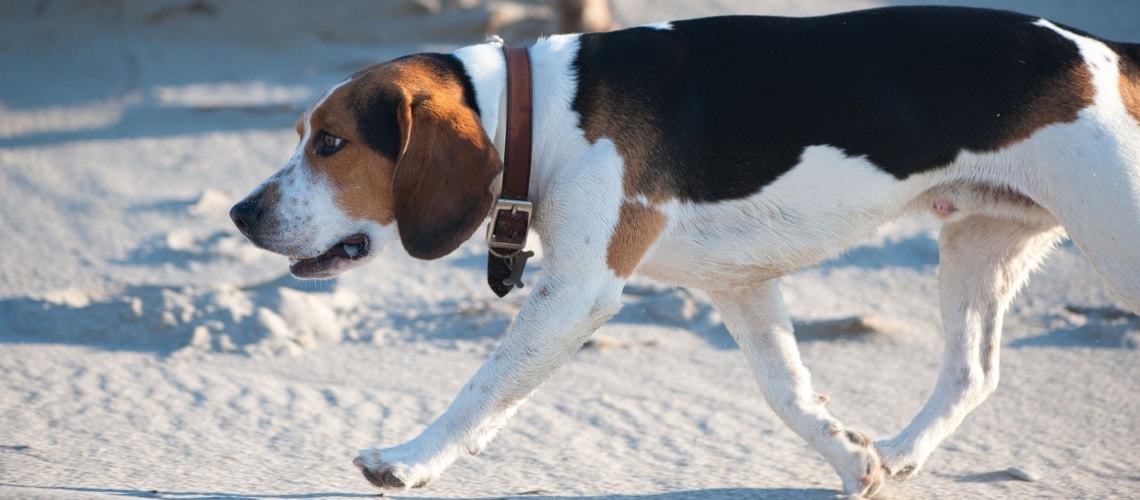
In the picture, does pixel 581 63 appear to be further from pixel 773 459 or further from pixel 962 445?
pixel 962 445

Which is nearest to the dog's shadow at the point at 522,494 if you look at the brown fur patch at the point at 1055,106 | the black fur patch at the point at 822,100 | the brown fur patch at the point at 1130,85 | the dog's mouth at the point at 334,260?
the dog's mouth at the point at 334,260

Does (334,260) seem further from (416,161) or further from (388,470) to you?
(388,470)

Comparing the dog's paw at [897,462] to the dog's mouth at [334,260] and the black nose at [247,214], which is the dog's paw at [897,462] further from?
the black nose at [247,214]

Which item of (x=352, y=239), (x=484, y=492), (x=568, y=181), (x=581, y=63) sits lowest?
(x=484, y=492)

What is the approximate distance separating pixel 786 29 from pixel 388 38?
816 cm

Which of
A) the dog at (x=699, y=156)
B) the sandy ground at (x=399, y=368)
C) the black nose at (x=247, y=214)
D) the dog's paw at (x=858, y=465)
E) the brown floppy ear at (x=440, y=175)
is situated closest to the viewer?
the brown floppy ear at (x=440, y=175)

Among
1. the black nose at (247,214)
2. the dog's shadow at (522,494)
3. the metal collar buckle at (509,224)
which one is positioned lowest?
the dog's shadow at (522,494)

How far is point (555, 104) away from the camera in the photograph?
11.4 ft

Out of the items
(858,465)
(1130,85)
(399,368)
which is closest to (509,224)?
(858,465)

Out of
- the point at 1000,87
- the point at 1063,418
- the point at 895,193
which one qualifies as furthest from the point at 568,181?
the point at 1063,418

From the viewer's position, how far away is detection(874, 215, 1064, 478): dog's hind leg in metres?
4.01

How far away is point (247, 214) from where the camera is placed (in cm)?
350

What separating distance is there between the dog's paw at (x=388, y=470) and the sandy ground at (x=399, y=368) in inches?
17.8

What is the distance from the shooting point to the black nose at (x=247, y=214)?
11.5 feet
